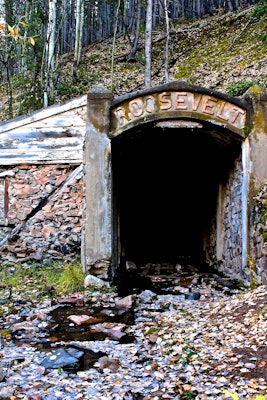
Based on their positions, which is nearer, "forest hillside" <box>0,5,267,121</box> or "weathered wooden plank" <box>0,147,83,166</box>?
"weathered wooden plank" <box>0,147,83,166</box>

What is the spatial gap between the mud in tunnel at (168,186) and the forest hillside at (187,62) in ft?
13.3

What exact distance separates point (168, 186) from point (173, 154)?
12.0 ft

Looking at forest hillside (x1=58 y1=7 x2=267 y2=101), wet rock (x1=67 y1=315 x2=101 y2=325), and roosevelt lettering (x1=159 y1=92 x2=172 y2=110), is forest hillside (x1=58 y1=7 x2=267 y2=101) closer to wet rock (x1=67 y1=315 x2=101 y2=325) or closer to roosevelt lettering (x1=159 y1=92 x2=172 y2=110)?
roosevelt lettering (x1=159 y1=92 x2=172 y2=110)

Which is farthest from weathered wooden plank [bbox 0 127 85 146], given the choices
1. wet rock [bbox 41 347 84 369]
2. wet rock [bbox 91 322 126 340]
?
wet rock [bbox 41 347 84 369]

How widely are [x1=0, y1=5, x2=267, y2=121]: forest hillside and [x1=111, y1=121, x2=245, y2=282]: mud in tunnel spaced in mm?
4068

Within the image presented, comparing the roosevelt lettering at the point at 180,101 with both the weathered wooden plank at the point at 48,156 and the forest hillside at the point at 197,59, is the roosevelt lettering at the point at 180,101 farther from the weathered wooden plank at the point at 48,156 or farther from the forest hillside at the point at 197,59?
the forest hillside at the point at 197,59

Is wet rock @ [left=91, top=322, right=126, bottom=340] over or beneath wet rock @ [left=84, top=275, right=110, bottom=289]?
beneath

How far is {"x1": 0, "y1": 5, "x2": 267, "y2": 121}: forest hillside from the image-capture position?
19.0 m

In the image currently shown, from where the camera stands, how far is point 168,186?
1538 cm

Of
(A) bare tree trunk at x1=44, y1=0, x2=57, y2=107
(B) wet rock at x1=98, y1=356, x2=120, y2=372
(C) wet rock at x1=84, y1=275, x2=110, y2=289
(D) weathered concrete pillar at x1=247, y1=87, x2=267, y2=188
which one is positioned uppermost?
(A) bare tree trunk at x1=44, y1=0, x2=57, y2=107

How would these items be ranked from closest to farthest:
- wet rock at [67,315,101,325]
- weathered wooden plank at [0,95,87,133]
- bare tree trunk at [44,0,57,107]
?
wet rock at [67,315,101,325], weathered wooden plank at [0,95,87,133], bare tree trunk at [44,0,57,107]

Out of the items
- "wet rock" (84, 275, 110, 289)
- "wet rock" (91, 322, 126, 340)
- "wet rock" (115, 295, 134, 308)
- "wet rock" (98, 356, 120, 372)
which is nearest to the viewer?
"wet rock" (98, 356, 120, 372)

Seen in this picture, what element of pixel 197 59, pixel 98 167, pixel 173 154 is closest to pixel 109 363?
pixel 98 167

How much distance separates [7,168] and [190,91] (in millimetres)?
4823
